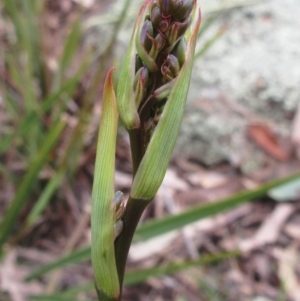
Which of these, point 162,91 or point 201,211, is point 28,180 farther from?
point 162,91

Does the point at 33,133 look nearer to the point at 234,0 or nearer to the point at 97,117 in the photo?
Answer: the point at 97,117

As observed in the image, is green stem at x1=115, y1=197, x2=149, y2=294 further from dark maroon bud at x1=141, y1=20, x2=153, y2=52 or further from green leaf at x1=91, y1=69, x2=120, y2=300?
dark maroon bud at x1=141, y1=20, x2=153, y2=52

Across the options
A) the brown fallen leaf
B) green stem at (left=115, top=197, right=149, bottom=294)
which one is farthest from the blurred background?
green stem at (left=115, top=197, right=149, bottom=294)

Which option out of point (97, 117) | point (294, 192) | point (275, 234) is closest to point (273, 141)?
point (294, 192)

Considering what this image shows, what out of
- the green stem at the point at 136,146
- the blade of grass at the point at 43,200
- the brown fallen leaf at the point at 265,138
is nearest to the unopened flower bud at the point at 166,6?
the green stem at the point at 136,146

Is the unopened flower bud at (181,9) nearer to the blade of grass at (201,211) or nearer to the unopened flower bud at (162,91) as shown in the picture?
the unopened flower bud at (162,91)

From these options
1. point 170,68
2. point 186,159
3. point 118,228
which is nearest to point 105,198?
point 118,228
